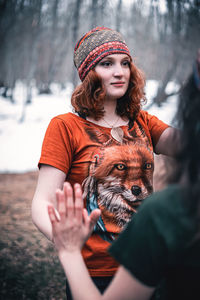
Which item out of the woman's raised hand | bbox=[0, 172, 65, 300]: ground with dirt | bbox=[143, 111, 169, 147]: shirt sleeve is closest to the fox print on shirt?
bbox=[143, 111, 169, 147]: shirt sleeve

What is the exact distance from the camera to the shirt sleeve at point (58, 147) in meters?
1.41

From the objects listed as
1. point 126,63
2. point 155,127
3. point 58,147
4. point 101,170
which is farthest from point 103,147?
point 126,63

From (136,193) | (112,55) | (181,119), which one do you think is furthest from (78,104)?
(181,119)

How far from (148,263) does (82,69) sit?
4.76ft

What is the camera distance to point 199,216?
0.67 m

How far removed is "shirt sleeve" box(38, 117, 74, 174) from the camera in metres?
1.41

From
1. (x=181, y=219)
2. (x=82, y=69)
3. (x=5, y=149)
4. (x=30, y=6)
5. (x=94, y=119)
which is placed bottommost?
(x=5, y=149)

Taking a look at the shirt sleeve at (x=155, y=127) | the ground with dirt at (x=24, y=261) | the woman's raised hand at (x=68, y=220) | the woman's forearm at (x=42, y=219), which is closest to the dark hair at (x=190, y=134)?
the woman's raised hand at (x=68, y=220)

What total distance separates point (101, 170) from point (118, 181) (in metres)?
0.13

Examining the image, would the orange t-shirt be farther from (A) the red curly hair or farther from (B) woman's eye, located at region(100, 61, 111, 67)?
(B) woman's eye, located at region(100, 61, 111, 67)

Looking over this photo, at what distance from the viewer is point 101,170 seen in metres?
1.51

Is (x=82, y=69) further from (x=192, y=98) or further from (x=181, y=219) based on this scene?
(x=181, y=219)

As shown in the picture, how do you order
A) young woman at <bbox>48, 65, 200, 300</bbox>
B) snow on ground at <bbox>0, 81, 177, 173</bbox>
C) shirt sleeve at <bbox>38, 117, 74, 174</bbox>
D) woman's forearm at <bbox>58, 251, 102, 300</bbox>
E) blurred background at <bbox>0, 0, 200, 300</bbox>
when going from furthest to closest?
snow on ground at <bbox>0, 81, 177, 173</bbox>
blurred background at <bbox>0, 0, 200, 300</bbox>
shirt sleeve at <bbox>38, 117, 74, 174</bbox>
woman's forearm at <bbox>58, 251, 102, 300</bbox>
young woman at <bbox>48, 65, 200, 300</bbox>

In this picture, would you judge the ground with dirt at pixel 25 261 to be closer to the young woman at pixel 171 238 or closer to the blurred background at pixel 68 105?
the blurred background at pixel 68 105
